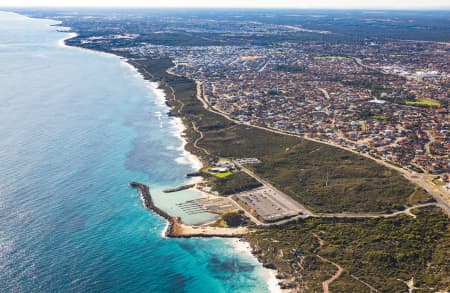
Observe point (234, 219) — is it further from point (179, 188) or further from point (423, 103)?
point (423, 103)

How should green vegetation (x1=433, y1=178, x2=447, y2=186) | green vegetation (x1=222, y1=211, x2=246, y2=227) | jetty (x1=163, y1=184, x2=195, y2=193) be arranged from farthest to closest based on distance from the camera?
green vegetation (x1=433, y1=178, x2=447, y2=186) < jetty (x1=163, y1=184, x2=195, y2=193) < green vegetation (x1=222, y1=211, x2=246, y2=227)

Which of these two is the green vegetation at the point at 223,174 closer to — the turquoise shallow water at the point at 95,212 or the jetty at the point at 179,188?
the jetty at the point at 179,188

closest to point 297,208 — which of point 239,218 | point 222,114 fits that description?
point 239,218

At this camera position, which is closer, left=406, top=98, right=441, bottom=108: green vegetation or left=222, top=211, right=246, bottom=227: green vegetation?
left=222, top=211, right=246, bottom=227: green vegetation

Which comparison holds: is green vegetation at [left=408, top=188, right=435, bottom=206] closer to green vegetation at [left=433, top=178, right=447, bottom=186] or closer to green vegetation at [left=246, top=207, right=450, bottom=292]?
green vegetation at [left=246, top=207, right=450, bottom=292]

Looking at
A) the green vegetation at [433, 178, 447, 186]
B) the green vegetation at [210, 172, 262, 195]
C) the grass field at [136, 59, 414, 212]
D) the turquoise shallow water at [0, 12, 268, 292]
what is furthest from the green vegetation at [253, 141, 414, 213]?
the turquoise shallow water at [0, 12, 268, 292]
